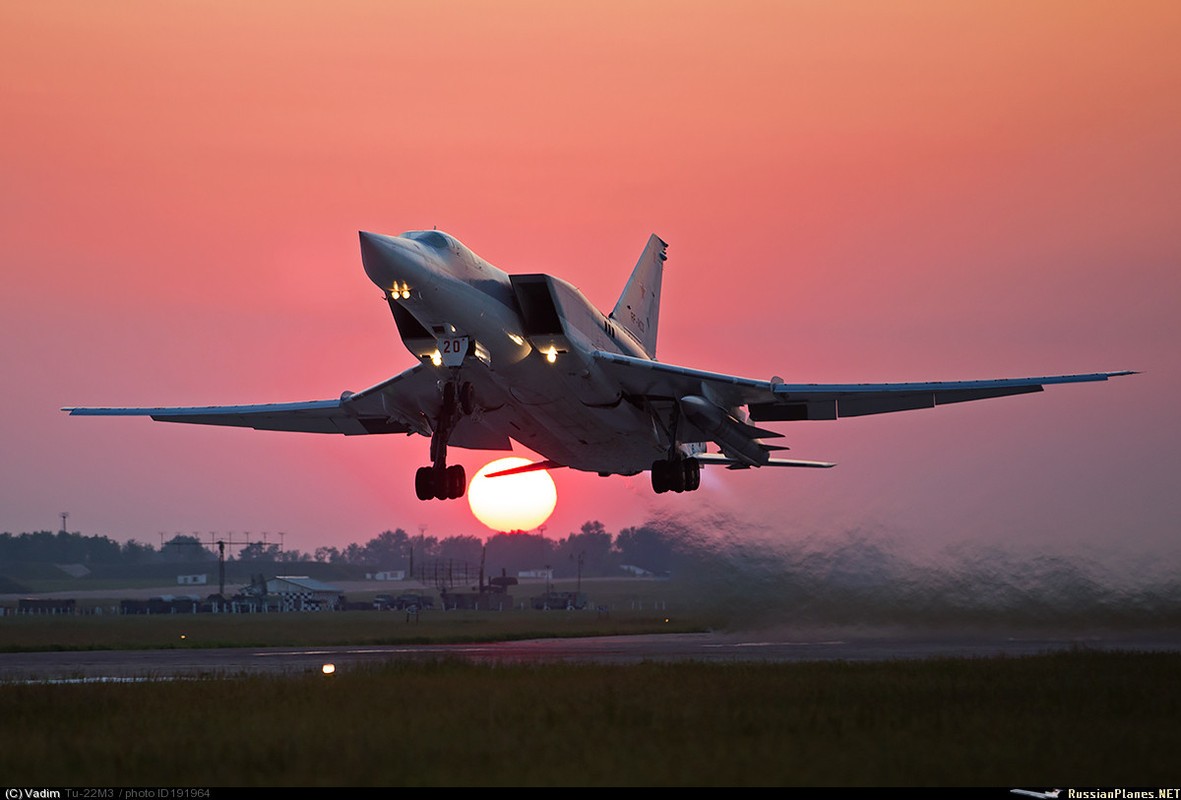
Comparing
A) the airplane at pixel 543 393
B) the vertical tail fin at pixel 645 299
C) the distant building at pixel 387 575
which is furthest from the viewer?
the distant building at pixel 387 575

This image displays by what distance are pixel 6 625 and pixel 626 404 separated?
4143cm

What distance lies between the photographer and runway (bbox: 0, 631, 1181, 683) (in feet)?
95.2

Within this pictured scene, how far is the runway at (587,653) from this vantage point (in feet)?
95.2

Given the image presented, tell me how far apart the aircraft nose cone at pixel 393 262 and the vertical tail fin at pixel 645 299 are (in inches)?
457

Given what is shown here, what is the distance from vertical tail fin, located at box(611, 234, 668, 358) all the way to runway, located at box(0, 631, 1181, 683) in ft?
27.5

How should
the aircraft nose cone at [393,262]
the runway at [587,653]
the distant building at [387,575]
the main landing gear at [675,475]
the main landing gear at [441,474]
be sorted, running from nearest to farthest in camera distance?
1. the aircraft nose cone at [393,262]
2. the main landing gear at [441,474]
3. the runway at [587,653]
4. the main landing gear at [675,475]
5. the distant building at [387,575]

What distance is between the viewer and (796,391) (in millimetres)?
30531

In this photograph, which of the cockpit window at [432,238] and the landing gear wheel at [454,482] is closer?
the cockpit window at [432,238]

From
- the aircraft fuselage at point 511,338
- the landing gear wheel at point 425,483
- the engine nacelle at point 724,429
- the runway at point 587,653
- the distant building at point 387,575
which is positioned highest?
the aircraft fuselage at point 511,338

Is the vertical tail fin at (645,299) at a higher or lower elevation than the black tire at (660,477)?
higher

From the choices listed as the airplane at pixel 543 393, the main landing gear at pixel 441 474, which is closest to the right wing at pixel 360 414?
the airplane at pixel 543 393

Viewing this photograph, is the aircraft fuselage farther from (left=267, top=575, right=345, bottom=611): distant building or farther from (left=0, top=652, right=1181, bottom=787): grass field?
(left=267, top=575, right=345, bottom=611): distant building

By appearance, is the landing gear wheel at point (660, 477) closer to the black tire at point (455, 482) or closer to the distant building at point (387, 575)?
the black tire at point (455, 482)
